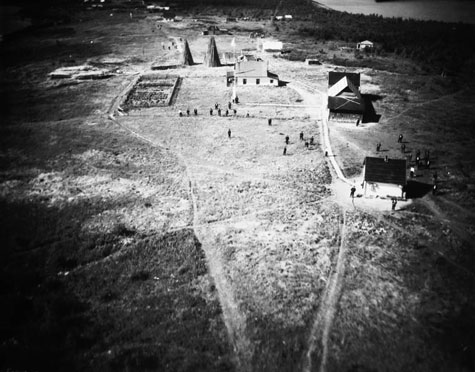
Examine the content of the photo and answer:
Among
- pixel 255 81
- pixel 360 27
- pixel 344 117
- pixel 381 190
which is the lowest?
pixel 381 190

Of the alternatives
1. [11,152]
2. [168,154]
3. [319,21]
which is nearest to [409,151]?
[168,154]

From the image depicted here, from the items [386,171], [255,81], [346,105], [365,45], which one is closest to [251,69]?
[255,81]

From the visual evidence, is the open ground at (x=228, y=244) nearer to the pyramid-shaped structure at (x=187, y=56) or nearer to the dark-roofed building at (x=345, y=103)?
the dark-roofed building at (x=345, y=103)

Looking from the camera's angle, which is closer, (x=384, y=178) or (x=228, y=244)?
(x=228, y=244)

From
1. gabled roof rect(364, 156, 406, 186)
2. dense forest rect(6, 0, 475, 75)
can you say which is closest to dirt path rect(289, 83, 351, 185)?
gabled roof rect(364, 156, 406, 186)

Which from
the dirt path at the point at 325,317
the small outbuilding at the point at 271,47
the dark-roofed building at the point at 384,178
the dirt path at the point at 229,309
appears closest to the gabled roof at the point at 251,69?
the small outbuilding at the point at 271,47

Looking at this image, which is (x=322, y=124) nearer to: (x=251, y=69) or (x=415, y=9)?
(x=251, y=69)

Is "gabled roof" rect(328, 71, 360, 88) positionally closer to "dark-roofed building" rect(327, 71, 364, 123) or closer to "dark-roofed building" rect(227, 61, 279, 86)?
"dark-roofed building" rect(327, 71, 364, 123)
